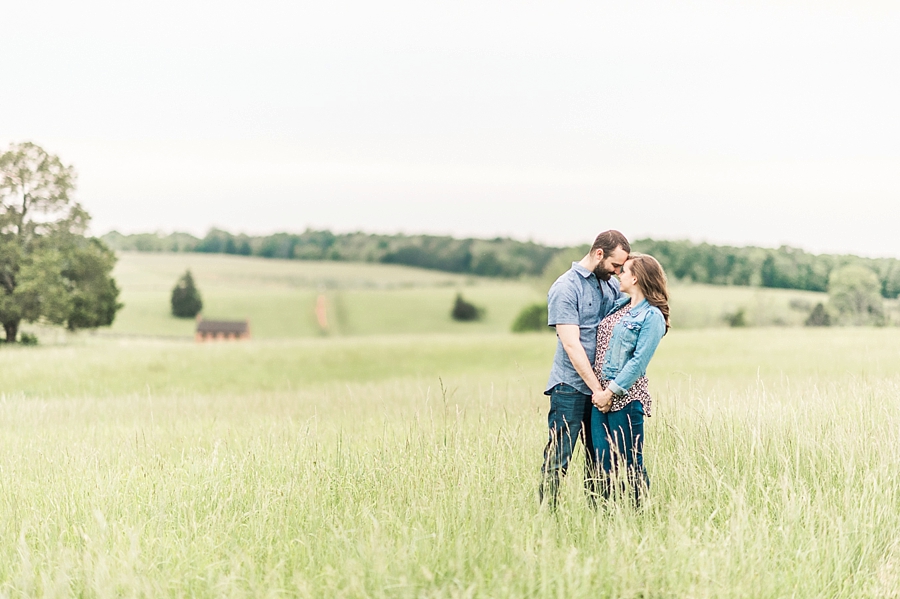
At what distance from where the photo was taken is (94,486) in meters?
5.79

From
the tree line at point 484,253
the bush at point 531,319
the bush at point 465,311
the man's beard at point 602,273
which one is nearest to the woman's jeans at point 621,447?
the man's beard at point 602,273

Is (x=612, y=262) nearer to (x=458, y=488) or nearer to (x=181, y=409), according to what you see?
(x=458, y=488)

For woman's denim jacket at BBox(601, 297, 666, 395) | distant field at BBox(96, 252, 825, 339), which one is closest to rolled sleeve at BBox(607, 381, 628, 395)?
woman's denim jacket at BBox(601, 297, 666, 395)

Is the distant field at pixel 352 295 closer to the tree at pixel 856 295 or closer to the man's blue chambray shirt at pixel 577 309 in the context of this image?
the tree at pixel 856 295

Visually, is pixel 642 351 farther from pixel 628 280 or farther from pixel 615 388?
pixel 628 280

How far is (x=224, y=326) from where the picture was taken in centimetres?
4497

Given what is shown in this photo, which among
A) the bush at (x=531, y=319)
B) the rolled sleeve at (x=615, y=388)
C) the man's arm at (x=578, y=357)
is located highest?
the man's arm at (x=578, y=357)

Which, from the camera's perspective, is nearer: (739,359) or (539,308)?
(739,359)

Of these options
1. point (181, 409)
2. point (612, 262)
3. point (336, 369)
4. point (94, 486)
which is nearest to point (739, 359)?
point (336, 369)

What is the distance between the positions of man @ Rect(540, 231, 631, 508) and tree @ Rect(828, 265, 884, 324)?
65.9ft

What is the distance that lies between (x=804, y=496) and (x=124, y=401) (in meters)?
13.5

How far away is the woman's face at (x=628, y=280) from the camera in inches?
199

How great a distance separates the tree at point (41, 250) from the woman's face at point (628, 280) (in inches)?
774

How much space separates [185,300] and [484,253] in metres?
27.2
